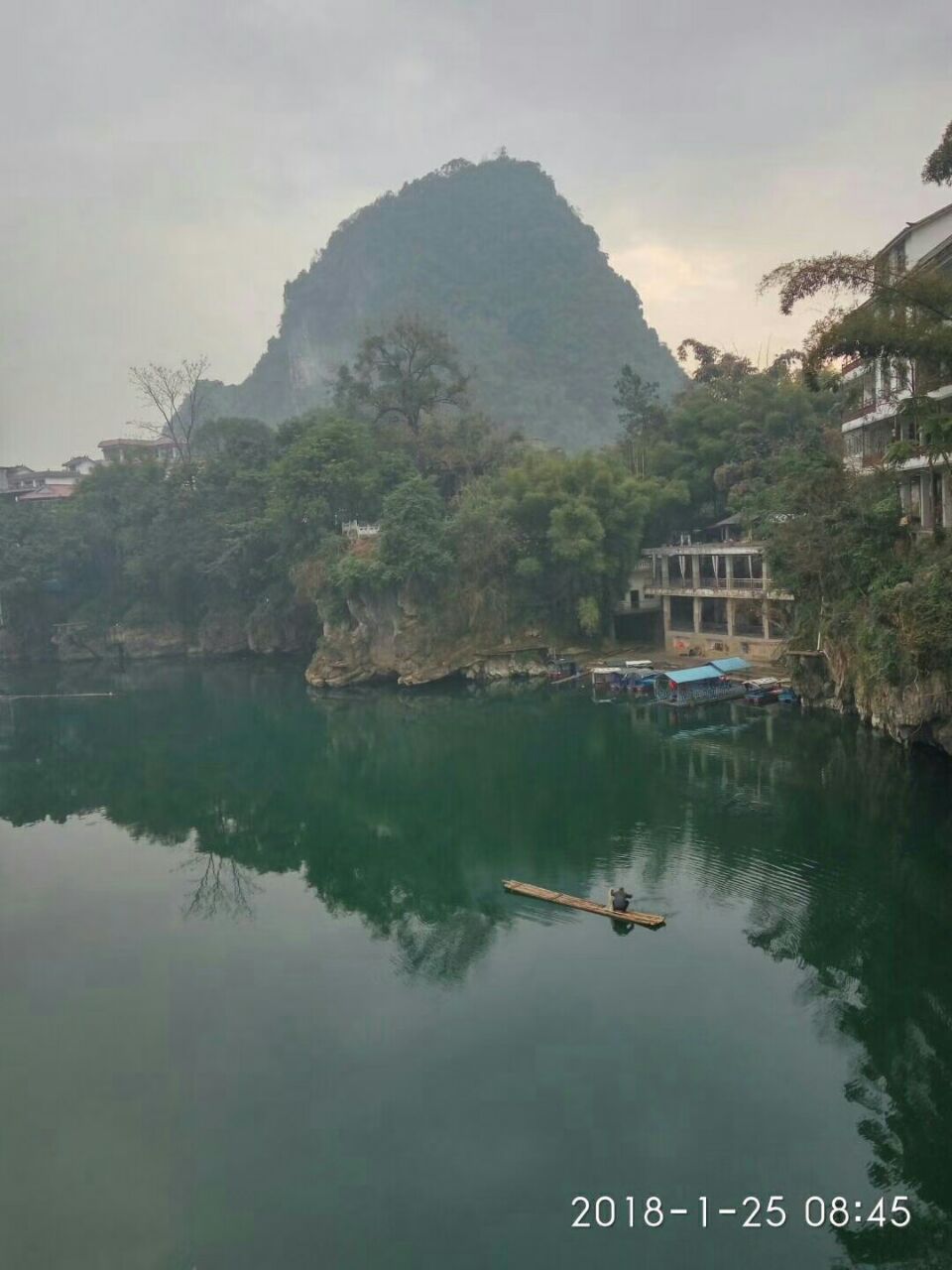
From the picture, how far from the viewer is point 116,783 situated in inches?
980

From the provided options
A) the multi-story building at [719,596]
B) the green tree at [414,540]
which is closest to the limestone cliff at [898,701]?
the multi-story building at [719,596]

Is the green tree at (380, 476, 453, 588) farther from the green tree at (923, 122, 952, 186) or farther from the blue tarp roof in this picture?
the green tree at (923, 122, 952, 186)

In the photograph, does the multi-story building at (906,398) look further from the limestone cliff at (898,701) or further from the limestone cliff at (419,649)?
the limestone cliff at (419,649)

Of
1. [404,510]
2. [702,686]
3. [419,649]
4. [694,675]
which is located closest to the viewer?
[694,675]

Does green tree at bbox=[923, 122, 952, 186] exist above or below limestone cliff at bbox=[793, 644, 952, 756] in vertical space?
above

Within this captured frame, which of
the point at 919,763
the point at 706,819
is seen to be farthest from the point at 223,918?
the point at 919,763

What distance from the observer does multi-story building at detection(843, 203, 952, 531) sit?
19.6 metres

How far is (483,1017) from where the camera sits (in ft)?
38.7

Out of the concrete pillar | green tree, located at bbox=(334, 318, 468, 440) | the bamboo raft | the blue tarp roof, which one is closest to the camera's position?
the bamboo raft

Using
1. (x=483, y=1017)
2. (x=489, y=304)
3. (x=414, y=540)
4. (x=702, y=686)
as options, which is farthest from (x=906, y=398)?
(x=489, y=304)

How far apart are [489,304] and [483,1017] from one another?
315ft

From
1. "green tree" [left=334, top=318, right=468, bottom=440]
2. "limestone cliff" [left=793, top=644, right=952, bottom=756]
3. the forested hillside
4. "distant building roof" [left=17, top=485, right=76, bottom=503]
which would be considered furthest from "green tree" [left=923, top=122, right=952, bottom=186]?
the forested hillside

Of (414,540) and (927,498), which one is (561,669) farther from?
(927,498)

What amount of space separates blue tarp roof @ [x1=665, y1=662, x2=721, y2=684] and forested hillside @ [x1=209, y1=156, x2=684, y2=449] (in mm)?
57854
